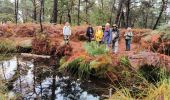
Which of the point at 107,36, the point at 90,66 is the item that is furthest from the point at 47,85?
the point at 107,36

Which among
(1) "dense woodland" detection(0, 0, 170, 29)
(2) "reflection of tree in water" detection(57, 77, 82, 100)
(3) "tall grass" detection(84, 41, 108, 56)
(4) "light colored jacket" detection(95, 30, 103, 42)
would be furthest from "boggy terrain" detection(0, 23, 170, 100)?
(1) "dense woodland" detection(0, 0, 170, 29)

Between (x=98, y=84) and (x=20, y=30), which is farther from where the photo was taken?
(x=20, y=30)

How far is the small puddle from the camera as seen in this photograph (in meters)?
11.7

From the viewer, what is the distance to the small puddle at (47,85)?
Result: 1169 cm

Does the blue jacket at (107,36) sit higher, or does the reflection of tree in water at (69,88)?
the blue jacket at (107,36)

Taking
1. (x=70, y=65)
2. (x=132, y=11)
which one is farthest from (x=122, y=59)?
(x=132, y=11)

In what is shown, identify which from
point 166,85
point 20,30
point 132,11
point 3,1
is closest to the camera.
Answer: point 166,85

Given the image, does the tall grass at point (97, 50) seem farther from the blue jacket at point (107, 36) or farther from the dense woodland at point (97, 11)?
the dense woodland at point (97, 11)

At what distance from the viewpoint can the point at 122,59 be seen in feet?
47.3

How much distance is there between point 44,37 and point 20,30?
527 centimetres

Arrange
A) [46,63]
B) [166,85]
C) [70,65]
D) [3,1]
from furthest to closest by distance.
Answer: [3,1] < [46,63] < [70,65] < [166,85]

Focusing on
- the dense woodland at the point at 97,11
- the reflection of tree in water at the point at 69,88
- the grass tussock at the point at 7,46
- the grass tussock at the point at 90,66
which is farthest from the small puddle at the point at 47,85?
the dense woodland at the point at 97,11

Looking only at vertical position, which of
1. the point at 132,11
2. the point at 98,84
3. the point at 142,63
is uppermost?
the point at 132,11

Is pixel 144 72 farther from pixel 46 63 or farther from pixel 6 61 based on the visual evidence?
pixel 6 61
